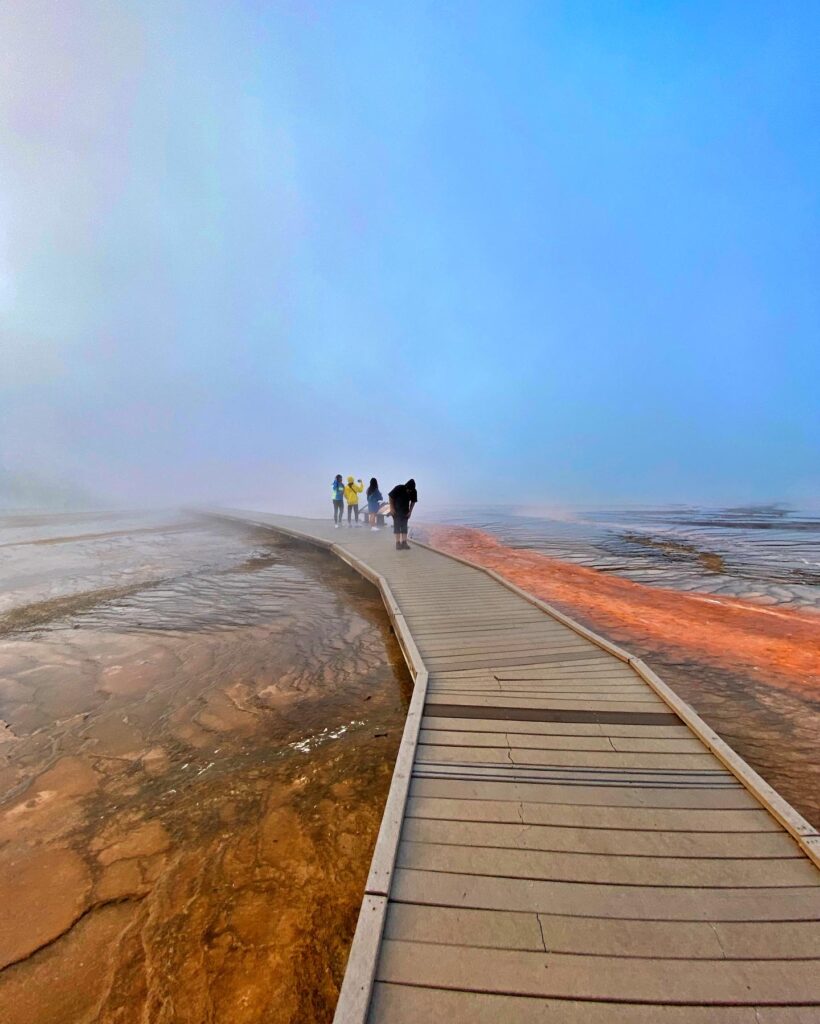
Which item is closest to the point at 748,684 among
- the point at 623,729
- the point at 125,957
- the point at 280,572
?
the point at 623,729

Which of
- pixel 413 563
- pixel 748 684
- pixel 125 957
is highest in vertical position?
pixel 413 563

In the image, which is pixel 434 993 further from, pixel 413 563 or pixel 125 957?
pixel 413 563

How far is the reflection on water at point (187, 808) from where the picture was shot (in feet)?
8.13

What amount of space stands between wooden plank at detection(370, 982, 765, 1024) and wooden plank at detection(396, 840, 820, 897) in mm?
604

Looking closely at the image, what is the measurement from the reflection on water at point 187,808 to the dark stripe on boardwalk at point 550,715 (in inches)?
35.6

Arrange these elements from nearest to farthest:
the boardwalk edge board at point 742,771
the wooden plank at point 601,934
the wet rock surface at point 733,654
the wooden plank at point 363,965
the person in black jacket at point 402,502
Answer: the wooden plank at point 363,965 < the wooden plank at point 601,934 < the boardwalk edge board at point 742,771 < the wet rock surface at point 733,654 < the person in black jacket at point 402,502

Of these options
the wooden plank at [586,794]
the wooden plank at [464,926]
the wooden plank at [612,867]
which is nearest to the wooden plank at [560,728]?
the wooden plank at [586,794]

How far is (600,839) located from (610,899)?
1.46 ft

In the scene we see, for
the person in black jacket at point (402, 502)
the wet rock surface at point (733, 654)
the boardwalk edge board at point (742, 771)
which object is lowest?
the wet rock surface at point (733, 654)

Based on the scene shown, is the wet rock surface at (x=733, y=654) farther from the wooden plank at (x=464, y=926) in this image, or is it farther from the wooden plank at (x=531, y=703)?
the wooden plank at (x=464, y=926)

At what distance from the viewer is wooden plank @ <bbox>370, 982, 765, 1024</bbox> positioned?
5.79ft

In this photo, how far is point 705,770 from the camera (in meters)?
Answer: 3.39

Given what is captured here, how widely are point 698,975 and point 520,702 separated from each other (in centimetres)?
263

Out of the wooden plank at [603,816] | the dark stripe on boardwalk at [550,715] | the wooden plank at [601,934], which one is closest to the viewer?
the wooden plank at [601,934]
